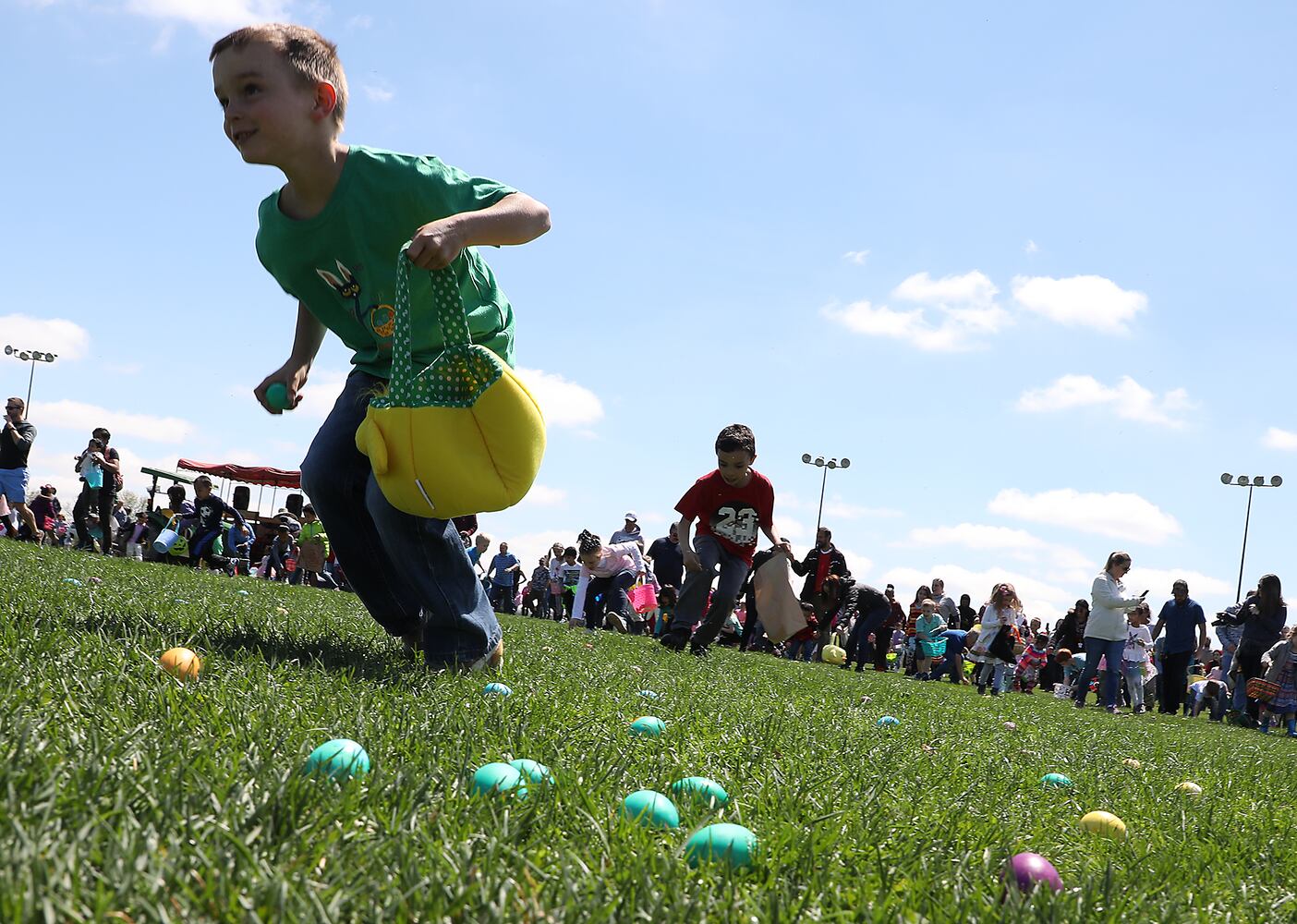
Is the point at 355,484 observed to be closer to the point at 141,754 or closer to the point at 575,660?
the point at 575,660

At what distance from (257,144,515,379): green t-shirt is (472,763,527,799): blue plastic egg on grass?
169cm

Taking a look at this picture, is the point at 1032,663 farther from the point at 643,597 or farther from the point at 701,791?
the point at 701,791

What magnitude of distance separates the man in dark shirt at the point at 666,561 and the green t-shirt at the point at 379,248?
13430mm

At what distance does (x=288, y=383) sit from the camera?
396 centimetres

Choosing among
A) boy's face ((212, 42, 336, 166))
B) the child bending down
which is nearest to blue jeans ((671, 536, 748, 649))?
boy's face ((212, 42, 336, 166))

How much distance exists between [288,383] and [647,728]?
1.98 meters

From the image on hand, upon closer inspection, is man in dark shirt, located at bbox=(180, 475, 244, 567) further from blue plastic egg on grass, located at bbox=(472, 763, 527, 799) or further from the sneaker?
blue plastic egg on grass, located at bbox=(472, 763, 527, 799)

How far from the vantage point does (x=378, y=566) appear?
3.94m

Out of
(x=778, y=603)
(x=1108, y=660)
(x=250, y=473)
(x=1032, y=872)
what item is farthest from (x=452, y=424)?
(x=250, y=473)

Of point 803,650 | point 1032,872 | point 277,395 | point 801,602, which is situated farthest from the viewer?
point 803,650

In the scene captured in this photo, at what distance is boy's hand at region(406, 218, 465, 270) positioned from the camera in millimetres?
2910

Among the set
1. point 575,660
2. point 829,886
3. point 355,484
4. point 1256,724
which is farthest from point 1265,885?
point 1256,724

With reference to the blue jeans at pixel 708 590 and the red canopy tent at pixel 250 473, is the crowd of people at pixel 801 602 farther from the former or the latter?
the red canopy tent at pixel 250 473

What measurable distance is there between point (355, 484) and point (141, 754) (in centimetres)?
208
